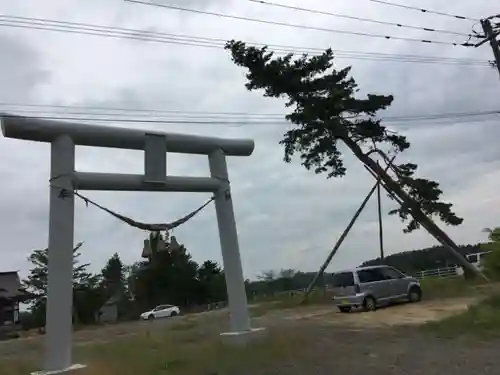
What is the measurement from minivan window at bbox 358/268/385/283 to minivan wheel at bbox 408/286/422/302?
175cm

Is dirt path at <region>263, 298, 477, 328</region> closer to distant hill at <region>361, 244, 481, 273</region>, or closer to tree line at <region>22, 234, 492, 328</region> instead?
tree line at <region>22, 234, 492, 328</region>

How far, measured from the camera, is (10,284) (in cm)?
4438

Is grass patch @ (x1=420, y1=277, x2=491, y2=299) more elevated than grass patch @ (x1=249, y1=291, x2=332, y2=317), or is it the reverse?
grass patch @ (x1=249, y1=291, x2=332, y2=317)

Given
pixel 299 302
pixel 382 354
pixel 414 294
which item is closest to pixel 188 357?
pixel 382 354

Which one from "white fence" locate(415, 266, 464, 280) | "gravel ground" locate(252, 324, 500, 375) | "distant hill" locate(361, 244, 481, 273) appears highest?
"distant hill" locate(361, 244, 481, 273)

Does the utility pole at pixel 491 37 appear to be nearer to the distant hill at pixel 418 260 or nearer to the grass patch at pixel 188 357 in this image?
the grass patch at pixel 188 357

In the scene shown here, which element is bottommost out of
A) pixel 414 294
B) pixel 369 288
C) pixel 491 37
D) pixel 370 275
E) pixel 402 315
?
pixel 402 315

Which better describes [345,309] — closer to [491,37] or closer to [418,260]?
[491,37]

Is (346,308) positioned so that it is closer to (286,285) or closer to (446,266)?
(286,285)

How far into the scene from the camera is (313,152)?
2898 centimetres

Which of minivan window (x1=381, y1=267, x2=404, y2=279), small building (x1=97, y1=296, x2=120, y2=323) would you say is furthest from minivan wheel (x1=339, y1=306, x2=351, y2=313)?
small building (x1=97, y1=296, x2=120, y2=323)

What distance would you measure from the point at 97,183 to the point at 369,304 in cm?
1400

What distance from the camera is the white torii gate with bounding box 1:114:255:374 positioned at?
946cm

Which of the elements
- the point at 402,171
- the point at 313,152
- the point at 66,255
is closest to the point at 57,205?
the point at 66,255
